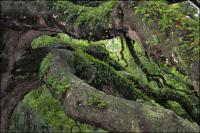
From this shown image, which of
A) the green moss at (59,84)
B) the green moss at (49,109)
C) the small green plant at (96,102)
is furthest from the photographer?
the green moss at (49,109)

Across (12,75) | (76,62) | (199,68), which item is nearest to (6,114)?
(12,75)

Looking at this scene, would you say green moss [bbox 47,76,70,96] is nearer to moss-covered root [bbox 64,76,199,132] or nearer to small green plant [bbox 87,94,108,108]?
moss-covered root [bbox 64,76,199,132]

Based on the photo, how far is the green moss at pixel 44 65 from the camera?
6.05 metres

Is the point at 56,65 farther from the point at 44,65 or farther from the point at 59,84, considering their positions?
the point at 59,84

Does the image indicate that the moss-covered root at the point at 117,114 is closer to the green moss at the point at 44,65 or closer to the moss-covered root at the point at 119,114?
the moss-covered root at the point at 119,114

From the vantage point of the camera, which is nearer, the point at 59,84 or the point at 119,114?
the point at 119,114

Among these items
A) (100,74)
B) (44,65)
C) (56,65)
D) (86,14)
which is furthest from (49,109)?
(86,14)

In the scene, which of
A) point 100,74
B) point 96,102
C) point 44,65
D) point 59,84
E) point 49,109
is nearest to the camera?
point 96,102

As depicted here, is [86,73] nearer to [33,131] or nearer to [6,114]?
[6,114]

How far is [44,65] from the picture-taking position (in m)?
6.20

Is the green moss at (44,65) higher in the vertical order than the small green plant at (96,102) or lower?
lower

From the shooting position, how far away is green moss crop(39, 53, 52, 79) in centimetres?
605

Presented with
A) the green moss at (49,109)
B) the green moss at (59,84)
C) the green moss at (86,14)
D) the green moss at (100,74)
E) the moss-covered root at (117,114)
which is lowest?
the green moss at (49,109)

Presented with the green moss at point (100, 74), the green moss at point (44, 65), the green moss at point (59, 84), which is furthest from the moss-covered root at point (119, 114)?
the green moss at point (100, 74)
